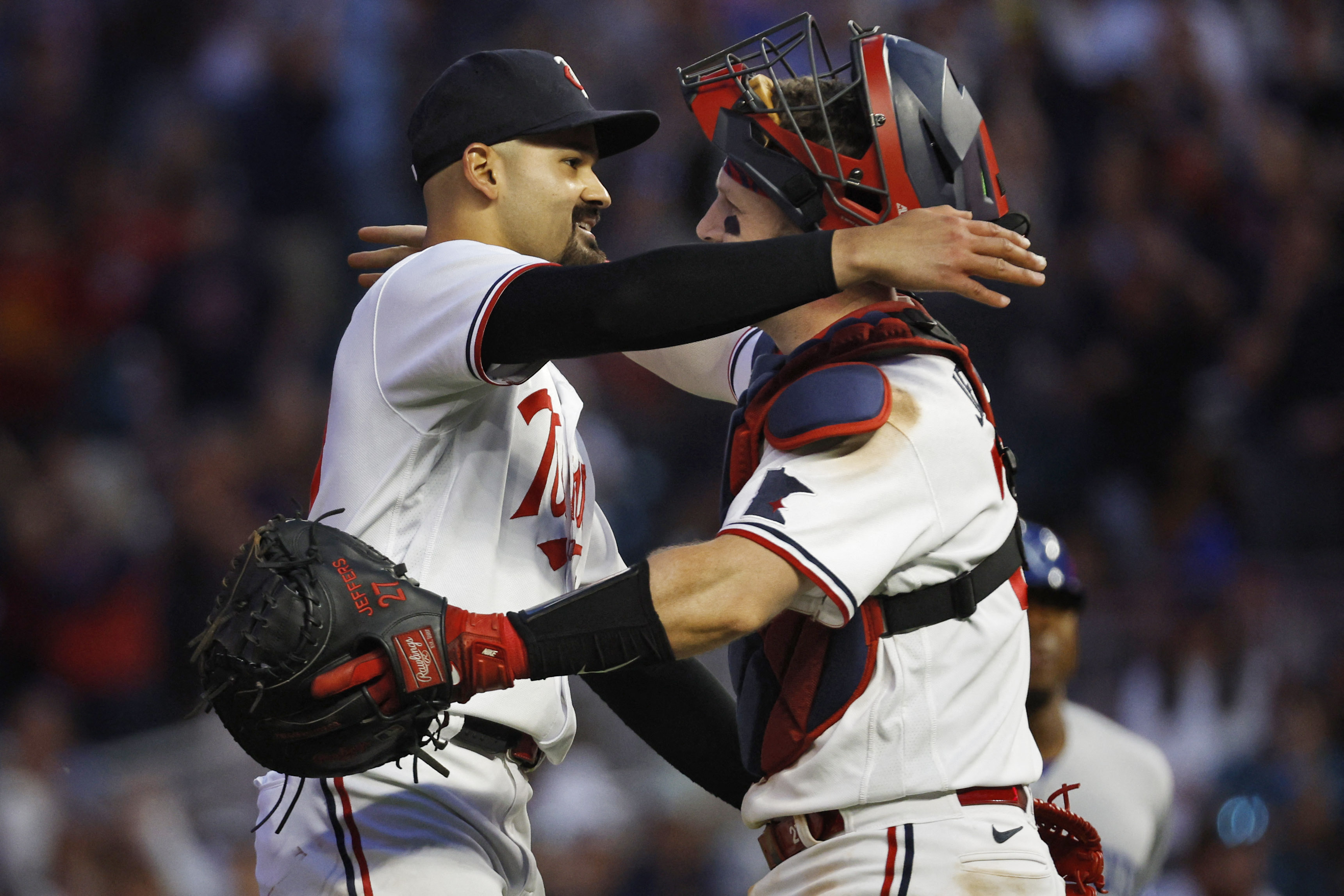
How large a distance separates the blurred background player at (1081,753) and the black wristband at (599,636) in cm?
209

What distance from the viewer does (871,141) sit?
289 centimetres

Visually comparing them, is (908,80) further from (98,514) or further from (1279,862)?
(98,514)

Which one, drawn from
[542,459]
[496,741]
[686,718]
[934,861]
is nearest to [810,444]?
[934,861]

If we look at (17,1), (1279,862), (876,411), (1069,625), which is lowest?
(1279,862)

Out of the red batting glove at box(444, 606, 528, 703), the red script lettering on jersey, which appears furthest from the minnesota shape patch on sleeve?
the red script lettering on jersey

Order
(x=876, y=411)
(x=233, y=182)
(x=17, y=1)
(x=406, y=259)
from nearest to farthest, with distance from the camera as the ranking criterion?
(x=876, y=411) → (x=406, y=259) → (x=233, y=182) → (x=17, y=1)

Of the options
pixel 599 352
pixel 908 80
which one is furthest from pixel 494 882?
pixel 908 80

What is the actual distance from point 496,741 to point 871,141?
4.89ft

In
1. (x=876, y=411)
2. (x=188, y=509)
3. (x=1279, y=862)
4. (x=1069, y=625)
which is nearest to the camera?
(x=876, y=411)

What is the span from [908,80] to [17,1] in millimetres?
8132

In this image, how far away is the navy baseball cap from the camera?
3.34m

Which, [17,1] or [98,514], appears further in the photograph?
[17,1]

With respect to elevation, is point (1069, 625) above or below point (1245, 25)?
below

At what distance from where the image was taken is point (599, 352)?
2602mm
